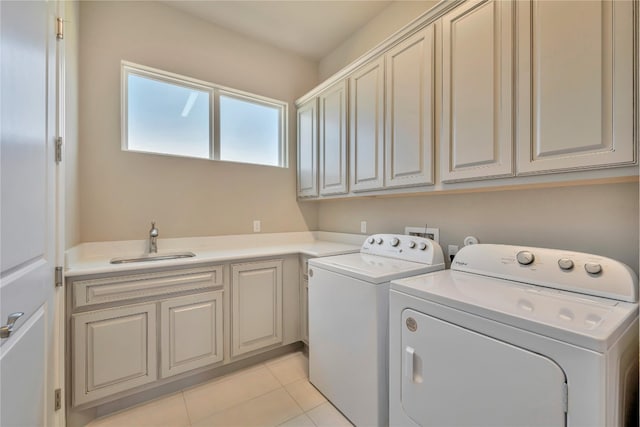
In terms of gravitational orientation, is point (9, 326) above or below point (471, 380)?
above

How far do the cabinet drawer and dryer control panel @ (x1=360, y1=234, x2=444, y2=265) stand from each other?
118 cm

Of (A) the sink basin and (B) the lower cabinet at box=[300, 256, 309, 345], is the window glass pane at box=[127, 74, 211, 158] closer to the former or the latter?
(A) the sink basin

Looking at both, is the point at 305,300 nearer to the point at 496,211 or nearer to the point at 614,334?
the point at 496,211

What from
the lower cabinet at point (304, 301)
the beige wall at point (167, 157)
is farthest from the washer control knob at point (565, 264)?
the beige wall at point (167, 157)

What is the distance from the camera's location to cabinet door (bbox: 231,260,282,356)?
6.70 feet

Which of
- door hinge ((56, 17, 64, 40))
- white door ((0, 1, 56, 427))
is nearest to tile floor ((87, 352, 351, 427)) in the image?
white door ((0, 1, 56, 427))

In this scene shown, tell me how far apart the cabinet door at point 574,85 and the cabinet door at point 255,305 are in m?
1.80

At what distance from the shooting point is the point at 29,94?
0.97 m

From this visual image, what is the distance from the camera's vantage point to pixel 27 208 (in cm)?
96

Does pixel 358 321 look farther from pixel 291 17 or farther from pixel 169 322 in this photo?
pixel 291 17

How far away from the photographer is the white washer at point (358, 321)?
1392 millimetres

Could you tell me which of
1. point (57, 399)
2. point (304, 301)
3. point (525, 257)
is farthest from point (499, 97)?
point (57, 399)

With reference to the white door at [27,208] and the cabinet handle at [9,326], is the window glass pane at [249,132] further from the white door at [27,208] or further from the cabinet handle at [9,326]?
the cabinet handle at [9,326]

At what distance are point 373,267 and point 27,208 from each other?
1.54 m
